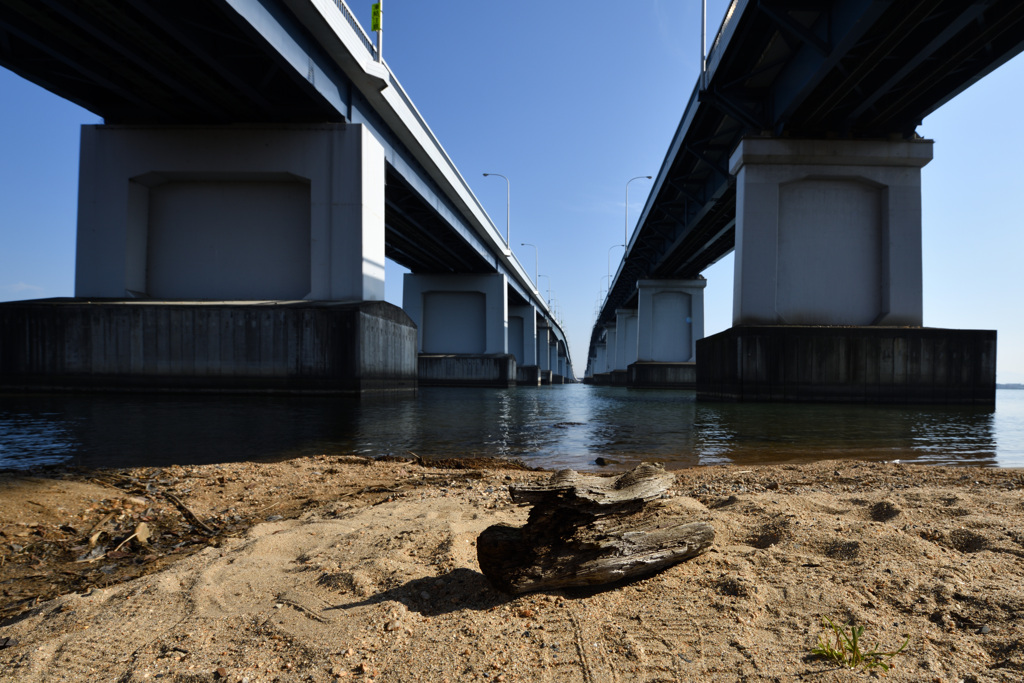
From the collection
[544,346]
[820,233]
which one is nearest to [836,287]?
[820,233]

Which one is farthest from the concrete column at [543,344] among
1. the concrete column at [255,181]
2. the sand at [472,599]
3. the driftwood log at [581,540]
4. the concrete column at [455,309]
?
the driftwood log at [581,540]

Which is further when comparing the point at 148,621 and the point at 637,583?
the point at 637,583

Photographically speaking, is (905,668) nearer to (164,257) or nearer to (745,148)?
A: (745,148)

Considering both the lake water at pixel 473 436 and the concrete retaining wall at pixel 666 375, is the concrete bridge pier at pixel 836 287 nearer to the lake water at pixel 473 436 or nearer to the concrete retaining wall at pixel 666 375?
the lake water at pixel 473 436

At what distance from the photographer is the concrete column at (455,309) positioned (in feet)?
185

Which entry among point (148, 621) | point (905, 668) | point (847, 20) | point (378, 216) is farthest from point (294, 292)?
point (905, 668)

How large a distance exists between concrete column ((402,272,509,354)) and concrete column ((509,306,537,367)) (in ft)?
56.8

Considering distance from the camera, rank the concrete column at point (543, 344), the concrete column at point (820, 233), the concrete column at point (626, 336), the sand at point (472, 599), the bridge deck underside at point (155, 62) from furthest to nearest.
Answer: the concrete column at point (543, 344) → the concrete column at point (626, 336) → the concrete column at point (820, 233) → the bridge deck underside at point (155, 62) → the sand at point (472, 599)

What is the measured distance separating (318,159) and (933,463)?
870 inches

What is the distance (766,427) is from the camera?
13.3 metres

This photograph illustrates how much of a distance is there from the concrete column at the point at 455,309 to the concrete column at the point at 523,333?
17.3m

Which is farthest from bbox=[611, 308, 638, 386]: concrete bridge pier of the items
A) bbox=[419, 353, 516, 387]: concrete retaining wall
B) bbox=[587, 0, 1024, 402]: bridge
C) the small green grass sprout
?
the small green grass sprout

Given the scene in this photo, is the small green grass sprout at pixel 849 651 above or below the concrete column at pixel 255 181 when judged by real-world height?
below

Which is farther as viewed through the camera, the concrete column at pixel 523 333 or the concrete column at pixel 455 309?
the concrete column at pixel 523 333
